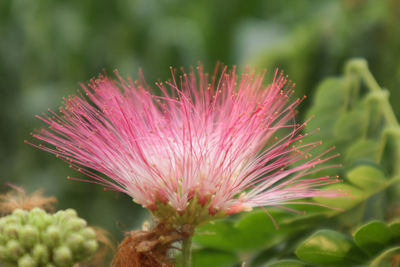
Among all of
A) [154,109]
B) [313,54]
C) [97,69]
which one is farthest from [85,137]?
[97,69]

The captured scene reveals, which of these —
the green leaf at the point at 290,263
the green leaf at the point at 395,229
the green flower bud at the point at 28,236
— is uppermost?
the green flower bud at the point at 28,236

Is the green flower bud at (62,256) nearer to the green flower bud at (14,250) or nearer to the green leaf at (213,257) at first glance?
the green flower bud at (14,250)

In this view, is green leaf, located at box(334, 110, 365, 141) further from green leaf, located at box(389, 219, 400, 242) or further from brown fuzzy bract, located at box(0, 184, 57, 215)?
brown fuzzy bract, located at box(0, 184, 57, 215)

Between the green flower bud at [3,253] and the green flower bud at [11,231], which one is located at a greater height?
the green flower bud at [11,231]

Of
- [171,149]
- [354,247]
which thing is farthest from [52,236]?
[354,247]

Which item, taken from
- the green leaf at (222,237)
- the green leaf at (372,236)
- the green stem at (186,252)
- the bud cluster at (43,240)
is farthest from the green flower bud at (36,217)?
the green leaf at (372,236)

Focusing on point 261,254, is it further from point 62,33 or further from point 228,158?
point 62,33

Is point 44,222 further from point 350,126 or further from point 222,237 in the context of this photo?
point 350,126
